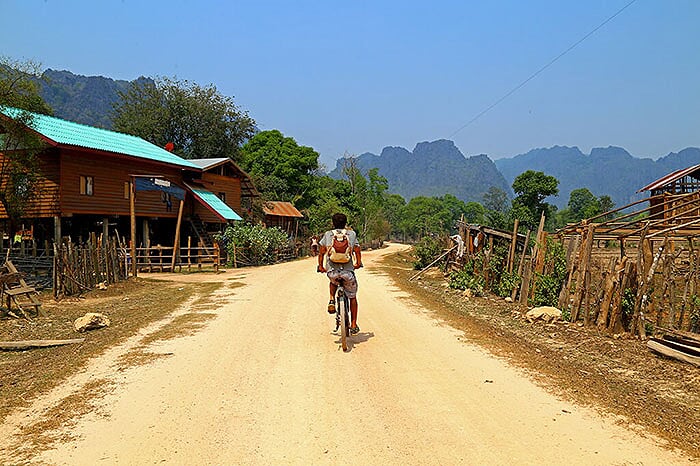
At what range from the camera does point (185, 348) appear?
25.4ft

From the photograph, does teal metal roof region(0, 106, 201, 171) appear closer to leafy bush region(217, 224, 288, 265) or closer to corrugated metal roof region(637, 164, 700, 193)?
leafy bush region(217, 224, 288, 265)

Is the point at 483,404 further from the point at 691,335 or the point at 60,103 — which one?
the point at 60,103

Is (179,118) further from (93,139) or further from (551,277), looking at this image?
(551,277)

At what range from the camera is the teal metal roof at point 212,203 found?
2855 cm

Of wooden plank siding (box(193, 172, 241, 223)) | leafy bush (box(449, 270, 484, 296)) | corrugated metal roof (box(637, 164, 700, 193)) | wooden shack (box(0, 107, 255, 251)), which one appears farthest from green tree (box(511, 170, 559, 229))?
leafy bush (box(449, 270, 484, 296))

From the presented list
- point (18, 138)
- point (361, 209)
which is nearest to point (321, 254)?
point (18, 138)

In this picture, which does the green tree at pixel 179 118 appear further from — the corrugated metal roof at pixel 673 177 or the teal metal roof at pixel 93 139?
the corrugated metal roof at pixel 673 177

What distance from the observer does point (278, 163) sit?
50.1 m

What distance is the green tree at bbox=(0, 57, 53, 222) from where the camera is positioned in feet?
51.6

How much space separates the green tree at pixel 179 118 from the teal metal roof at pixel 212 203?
2097 cm

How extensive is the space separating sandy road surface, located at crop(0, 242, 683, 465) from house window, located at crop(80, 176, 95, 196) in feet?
56.3

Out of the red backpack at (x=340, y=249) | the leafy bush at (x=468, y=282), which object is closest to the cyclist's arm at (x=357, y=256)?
the red backpack at (x=340, y=249)

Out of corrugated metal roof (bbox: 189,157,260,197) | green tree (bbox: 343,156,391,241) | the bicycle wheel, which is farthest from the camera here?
green tree (bbox: 343,156,391,241)

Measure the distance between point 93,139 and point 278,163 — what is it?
26947 mm
